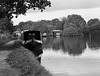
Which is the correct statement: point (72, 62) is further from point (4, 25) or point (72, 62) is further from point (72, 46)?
point (4, 25)

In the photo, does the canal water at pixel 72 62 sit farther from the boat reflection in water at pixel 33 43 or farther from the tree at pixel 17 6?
the tree at pixel 17 6

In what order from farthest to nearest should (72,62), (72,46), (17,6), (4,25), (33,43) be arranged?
1. (72,46)
2. (4,25)
3. (33,43)
4. (72,62)
5. (17,6)

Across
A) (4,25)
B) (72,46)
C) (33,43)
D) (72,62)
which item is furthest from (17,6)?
(72,46)

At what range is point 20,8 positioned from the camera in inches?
551

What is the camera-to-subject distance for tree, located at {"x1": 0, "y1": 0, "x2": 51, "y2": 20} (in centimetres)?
1308

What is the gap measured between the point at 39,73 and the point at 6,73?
1505 millimetres

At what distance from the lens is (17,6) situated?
13.5 meters

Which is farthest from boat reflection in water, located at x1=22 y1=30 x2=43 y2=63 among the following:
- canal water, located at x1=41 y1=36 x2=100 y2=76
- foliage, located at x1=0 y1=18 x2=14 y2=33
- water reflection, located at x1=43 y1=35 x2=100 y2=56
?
foliage, located at x1=0 y1=18 x2=14 y2=33

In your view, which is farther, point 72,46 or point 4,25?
point 72,46

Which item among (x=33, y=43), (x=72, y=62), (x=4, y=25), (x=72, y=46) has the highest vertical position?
(x=4, y=25)

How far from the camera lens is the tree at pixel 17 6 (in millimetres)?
13078

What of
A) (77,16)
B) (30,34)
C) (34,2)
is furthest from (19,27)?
(34,2)

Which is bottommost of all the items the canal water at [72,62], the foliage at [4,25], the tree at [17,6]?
the canal water at [72,62]

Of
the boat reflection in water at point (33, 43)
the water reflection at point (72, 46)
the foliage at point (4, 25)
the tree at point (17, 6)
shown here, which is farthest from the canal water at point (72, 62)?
the foliage at point (4, 25)
